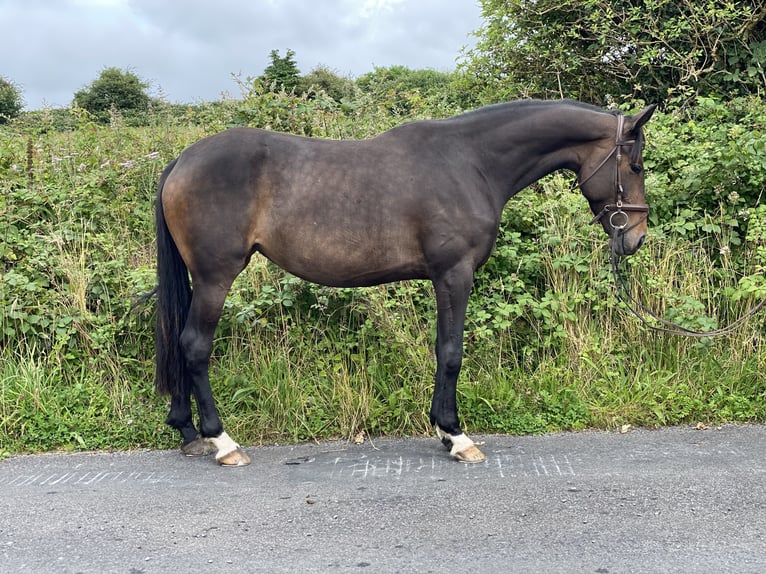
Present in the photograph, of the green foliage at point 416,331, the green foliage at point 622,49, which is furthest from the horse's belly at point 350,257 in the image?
the green foliage at point 622,49

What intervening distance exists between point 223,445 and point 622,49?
739 cm

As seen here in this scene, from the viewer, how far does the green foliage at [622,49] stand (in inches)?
328

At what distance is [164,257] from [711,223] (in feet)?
14.6

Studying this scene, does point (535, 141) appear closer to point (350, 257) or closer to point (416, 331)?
point (350, 257)

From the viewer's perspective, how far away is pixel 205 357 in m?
4.41

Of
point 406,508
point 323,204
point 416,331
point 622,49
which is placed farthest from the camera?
point 622,49

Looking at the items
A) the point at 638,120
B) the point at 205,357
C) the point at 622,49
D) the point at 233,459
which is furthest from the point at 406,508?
the point at 622,49

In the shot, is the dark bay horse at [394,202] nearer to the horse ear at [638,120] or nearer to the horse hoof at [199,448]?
the horse ear at [638,120]

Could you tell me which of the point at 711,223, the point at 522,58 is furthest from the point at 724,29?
the point at 711,223

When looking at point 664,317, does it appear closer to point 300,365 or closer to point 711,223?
point 711,223

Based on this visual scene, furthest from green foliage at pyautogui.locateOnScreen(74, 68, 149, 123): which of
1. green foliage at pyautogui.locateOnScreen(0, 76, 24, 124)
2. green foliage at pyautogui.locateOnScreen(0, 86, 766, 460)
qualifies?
green foliage at pyautogui.locateOnScreen(0, 86, 766, 460)

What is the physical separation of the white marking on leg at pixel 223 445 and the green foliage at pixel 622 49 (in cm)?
599

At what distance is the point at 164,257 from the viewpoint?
459 cm

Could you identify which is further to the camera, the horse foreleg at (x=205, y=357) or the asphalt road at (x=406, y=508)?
the horse foreleg at (x=205, y=357)
